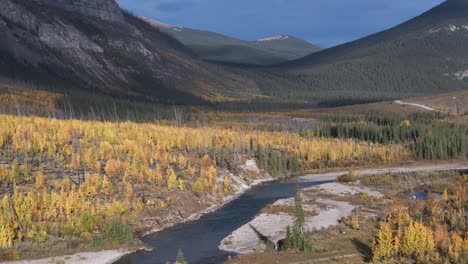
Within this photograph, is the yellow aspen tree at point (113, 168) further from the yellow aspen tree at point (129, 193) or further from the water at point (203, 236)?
the water at point (203, 236)

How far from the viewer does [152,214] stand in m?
89.7

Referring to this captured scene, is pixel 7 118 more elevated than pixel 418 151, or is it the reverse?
pixel 7 118

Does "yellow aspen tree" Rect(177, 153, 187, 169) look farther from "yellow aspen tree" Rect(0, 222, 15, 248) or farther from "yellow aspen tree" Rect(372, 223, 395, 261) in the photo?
"yellow aspen tree" Rect(372, 223, 395, 261)

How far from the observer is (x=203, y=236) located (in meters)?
81.6

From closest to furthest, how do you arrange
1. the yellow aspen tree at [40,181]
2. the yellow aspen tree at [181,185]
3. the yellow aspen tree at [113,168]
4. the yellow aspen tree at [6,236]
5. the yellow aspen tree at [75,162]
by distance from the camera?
1. the yellow aspen tree at [6,236]
2. the yellow aspen tree at [40,181]
3. the yellow aspen tree at [181,185]
4. the yellow aspen tree at [113,168]
5. the yellow aspen tree at [75,162]

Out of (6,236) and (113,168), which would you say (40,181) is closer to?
(113,168)

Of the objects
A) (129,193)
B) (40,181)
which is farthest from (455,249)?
(40,181)

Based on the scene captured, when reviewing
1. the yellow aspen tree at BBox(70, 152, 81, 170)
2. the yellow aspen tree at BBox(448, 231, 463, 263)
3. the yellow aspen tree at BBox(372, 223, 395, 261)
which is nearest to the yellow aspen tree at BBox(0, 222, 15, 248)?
the yellow aspen tree at BBox(70, 152, 81, 170)

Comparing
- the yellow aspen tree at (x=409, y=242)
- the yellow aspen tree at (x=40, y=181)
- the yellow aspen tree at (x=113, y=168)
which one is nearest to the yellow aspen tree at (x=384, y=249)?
the yellow aspen tree at (x=409, y=242)

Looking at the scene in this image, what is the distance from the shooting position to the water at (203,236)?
2753 inches

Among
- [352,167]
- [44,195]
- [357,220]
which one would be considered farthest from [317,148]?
[44,195]

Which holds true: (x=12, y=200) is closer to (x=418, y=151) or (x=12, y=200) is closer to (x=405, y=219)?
(x=405, y=219)

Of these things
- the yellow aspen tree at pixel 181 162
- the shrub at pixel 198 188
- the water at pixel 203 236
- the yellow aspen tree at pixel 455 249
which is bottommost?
the water at pixel 203 236

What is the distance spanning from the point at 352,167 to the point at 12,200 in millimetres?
109591
